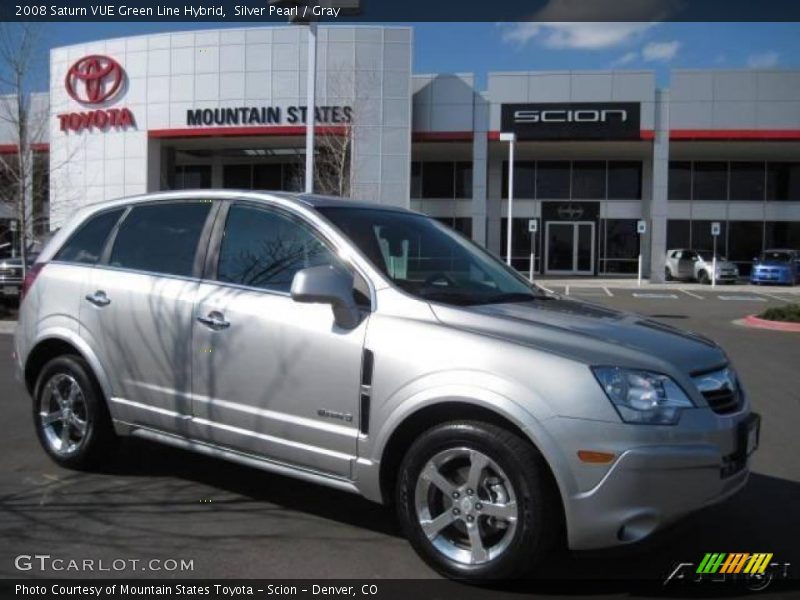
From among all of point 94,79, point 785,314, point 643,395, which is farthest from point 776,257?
point 643,395

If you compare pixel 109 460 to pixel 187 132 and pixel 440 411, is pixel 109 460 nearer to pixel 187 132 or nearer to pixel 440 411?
pixel 440 411

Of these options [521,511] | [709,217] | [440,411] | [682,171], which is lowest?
[521,511]

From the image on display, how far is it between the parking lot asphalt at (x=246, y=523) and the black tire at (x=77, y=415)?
0.13 metres

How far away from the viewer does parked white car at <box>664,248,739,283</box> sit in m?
33.6

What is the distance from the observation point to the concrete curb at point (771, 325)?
50.9 feet

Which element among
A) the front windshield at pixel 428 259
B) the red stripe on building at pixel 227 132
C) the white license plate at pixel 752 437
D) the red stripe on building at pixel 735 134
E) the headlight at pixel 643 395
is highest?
the red stripe on building at pixel 735 134

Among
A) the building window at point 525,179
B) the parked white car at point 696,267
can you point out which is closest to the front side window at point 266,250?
the parked white car at point 696,267

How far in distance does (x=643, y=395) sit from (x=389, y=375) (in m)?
1.18

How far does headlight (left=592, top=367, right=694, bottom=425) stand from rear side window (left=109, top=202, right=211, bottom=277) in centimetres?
266

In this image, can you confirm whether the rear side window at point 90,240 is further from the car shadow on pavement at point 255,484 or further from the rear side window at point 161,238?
the car shadow on pavement at point 255,484

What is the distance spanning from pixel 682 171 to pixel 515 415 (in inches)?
1468

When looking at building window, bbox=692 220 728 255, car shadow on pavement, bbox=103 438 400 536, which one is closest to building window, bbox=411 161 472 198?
building window, bbox=692 220 728 255

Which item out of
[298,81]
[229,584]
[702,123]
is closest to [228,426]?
[229,584]

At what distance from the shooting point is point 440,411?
3.66 m
